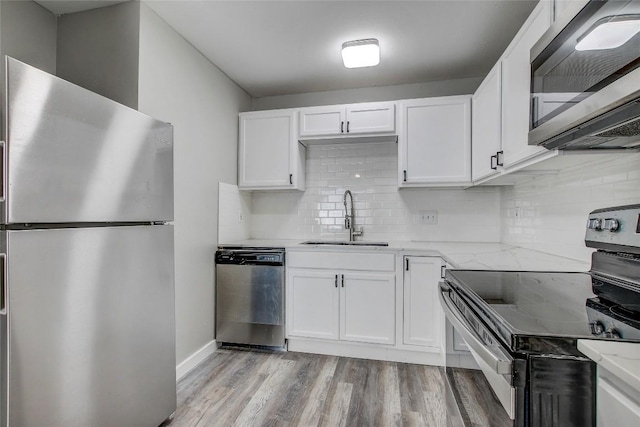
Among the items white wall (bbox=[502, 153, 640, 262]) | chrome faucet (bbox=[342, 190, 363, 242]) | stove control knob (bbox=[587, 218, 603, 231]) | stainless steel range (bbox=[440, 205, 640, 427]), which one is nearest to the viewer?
stainless steel range (bbox=[440, 205, 640, 427])

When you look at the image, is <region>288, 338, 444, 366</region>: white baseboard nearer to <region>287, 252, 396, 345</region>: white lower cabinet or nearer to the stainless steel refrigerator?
<region>287, 252, 396, 345</region>: white lower cabinet

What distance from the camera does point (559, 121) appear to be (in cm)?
106

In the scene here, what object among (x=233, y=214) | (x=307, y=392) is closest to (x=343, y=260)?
(x=307, y=392)

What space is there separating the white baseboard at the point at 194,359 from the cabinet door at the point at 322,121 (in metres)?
2.03

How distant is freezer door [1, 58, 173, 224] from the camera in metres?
1.05

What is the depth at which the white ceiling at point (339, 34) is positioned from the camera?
1938 mm

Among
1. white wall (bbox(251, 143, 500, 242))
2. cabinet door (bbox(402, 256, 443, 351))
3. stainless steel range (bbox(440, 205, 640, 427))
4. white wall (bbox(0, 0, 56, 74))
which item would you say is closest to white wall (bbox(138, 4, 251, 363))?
white wall (bbox(0, 0, 56, 74))

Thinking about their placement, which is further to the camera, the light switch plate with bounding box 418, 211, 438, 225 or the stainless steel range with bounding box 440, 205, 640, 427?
the light switch plate with bounding box 418, 211, 438, 225

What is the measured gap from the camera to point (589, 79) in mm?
949

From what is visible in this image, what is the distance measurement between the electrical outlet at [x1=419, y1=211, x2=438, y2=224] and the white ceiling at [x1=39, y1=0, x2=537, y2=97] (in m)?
1.27

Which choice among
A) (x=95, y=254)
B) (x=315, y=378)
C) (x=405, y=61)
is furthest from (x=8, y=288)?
(x=405, y=61)

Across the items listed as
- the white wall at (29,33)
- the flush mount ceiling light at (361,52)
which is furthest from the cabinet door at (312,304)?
the white wall at (29,33)

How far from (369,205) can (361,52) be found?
139cm

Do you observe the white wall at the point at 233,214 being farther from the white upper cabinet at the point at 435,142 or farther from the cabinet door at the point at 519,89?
the cabinet door at the point at 519,89
